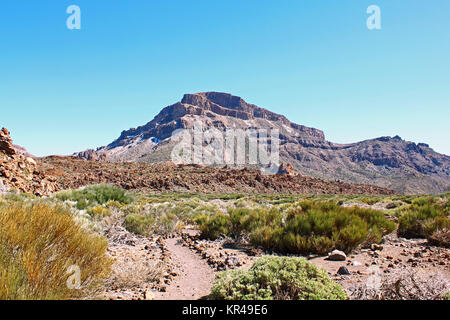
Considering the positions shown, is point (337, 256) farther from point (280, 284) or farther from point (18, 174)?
point (18, 174)

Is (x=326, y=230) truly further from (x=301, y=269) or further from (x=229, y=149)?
(x=229, y=149)

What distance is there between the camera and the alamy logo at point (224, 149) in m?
114

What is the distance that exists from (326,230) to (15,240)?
5.59m

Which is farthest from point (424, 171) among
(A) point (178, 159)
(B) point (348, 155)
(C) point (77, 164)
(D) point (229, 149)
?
(C) point (77, 164)

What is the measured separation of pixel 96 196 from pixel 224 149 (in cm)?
14130

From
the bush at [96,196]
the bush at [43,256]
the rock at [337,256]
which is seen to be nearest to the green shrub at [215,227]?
the rock at [337,256]

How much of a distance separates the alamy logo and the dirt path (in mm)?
94067

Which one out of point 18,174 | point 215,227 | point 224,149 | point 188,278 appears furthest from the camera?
point 224,149

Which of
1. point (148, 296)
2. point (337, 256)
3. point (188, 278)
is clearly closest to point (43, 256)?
point (148, 296)

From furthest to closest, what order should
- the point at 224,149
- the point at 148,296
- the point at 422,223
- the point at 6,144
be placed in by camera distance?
the point at 224,149 → the point at 6,144 → the point at 422,223 → the point at 148,296

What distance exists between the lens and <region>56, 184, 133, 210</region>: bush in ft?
41.3

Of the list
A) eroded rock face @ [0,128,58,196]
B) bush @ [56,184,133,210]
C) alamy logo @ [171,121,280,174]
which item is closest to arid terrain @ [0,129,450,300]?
bush @ [56,184,133,210]

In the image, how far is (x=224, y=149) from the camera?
154 meters
